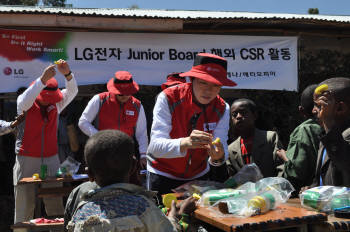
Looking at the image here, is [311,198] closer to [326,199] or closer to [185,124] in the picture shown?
[326,199]

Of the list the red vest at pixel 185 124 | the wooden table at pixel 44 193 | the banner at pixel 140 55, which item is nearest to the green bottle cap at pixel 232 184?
the red vest at pixel 185 124

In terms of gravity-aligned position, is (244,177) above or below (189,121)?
below

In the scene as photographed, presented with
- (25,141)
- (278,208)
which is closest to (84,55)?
(25,141)

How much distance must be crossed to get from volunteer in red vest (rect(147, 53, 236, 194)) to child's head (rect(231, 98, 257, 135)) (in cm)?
72

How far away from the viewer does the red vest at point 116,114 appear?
4.76 metres

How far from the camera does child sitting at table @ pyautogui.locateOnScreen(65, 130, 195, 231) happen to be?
5.47 ft

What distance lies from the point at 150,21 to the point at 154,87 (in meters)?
1.33

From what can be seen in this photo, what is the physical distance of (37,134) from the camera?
15.0 feet

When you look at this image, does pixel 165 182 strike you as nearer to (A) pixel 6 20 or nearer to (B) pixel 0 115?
(A) pixel 6 20

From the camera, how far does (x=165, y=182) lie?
8.79 ft

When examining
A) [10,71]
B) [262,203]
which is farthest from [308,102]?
[10,71]

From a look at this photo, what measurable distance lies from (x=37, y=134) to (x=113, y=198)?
315 cm

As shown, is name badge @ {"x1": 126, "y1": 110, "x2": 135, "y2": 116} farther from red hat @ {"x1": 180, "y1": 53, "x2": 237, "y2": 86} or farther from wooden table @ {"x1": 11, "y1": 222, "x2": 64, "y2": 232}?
red hat @ {"x1": 180, "y1": 53, "x2": 237, "y2": 86}

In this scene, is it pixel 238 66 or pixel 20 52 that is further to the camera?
pixel 238 66
